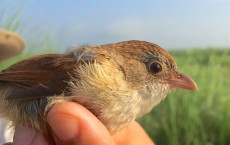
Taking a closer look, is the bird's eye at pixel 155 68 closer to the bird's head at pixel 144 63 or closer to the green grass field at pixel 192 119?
the bird's head at pixel 144 63

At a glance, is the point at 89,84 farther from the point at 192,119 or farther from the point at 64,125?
the point at 192,119

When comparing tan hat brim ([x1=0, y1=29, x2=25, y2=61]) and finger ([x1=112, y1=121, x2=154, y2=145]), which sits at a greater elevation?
tan hat brim ([x1=0, y1=29, x2=25, y2=61])

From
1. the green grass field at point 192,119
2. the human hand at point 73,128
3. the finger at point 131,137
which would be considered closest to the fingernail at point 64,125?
the human hand at point 73,128

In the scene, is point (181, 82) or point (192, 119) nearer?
point (181, 82)

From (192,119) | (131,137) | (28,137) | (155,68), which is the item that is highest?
(155,68)

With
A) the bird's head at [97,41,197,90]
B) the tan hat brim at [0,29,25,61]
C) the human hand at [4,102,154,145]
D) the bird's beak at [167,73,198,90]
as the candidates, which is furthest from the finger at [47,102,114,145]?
the tan hat brim at [0,29,25,61]

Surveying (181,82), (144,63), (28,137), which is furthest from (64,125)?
(181,82)

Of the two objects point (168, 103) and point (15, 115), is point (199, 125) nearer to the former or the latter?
point (168, 103)

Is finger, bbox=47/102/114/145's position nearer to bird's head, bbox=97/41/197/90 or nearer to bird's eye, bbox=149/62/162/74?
bird's head, bbox=97/41/197/90
